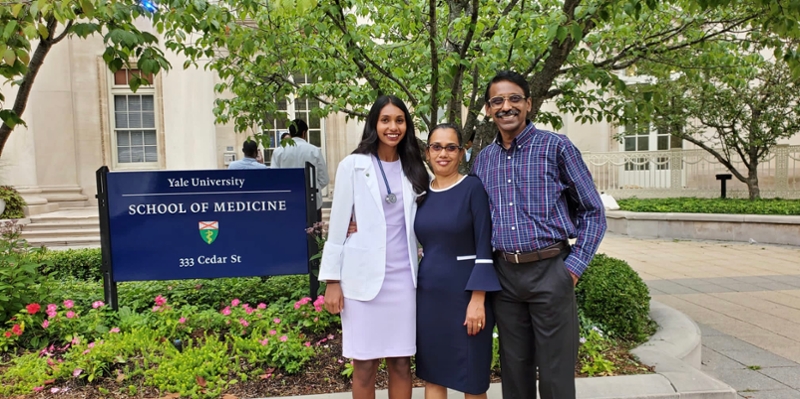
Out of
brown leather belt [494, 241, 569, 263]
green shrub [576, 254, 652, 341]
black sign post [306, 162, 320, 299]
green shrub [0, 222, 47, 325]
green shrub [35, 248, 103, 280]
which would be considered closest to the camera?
brown leather belt [494, 241, 569, 263]

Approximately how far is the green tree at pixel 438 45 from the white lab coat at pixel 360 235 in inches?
61.1

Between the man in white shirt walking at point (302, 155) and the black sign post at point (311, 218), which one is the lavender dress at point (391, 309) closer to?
the black sign post at point (311, 218)

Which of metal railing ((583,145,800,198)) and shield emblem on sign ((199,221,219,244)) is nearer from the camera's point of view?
shield emblem on sign ((199,221,219,244))

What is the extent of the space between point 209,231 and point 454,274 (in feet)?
9.53

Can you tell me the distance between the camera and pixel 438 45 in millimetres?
4453

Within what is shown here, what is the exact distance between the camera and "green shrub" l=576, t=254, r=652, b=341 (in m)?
4.32

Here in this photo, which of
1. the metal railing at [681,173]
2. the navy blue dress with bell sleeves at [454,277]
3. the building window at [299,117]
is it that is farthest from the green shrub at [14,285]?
the metal railing at [681,173]

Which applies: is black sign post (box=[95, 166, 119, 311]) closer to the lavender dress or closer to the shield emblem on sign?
the shield emblem on sign

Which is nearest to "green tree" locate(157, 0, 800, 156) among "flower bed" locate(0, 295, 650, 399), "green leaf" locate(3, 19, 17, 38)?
"green leaf" locate(3, 19, 17, 38)

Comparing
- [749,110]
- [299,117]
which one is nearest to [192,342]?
[299,117]

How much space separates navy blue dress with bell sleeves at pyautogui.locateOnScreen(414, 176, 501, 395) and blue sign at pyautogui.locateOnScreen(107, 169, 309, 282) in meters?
2.47

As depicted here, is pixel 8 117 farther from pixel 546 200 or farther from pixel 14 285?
pixel 546 200

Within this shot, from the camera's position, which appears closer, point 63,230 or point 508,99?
point 508,99

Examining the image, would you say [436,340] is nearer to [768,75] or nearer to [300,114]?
[300,114]
